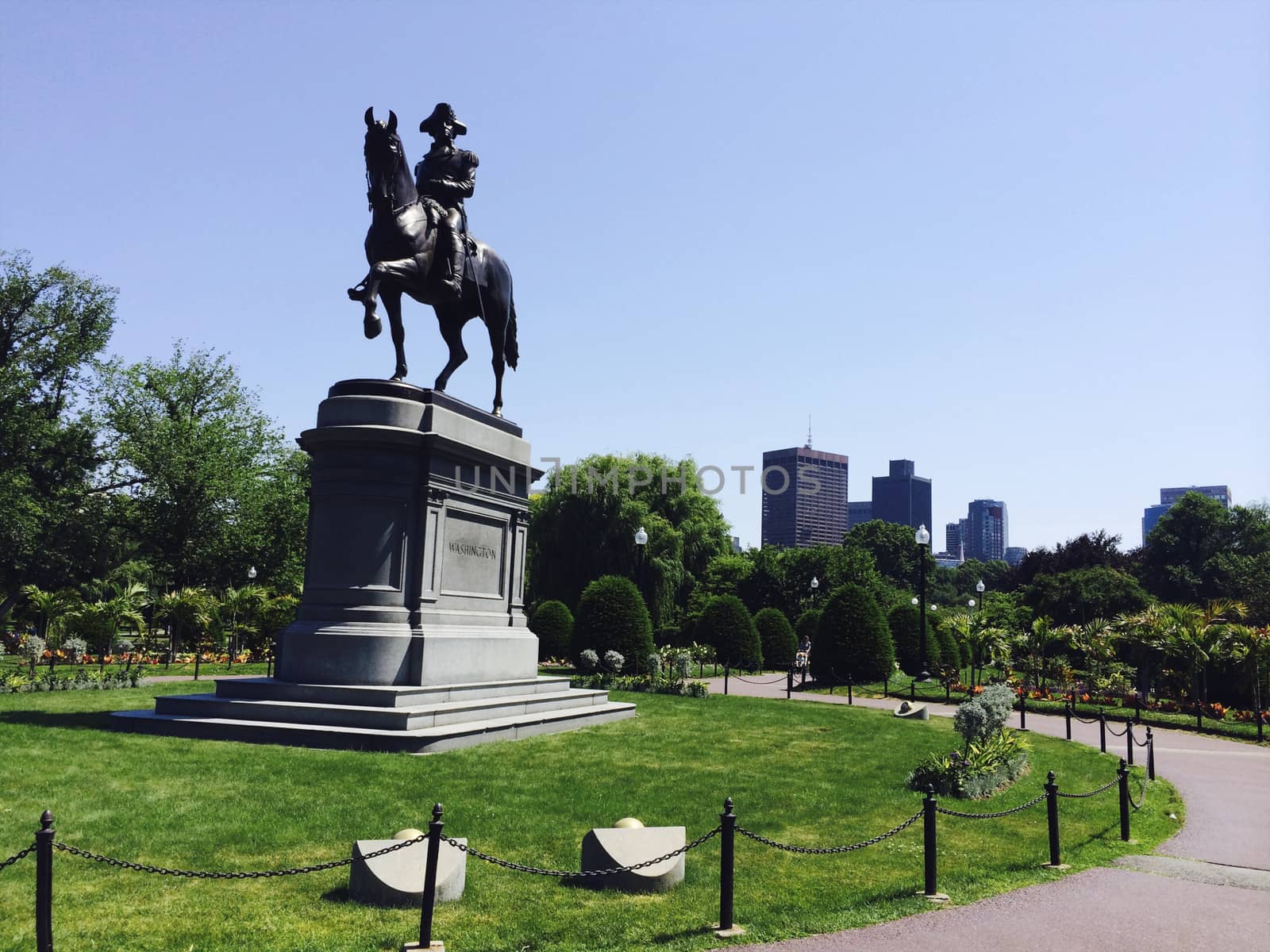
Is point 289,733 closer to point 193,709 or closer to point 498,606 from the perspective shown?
point 193,709

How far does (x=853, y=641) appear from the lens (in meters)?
33.5

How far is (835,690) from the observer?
1221 inches

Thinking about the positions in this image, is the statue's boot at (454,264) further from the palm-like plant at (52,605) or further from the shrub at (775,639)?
the shrub at (775,639)

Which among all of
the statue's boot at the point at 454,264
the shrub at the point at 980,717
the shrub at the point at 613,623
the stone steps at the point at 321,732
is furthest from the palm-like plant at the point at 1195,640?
the statue's boot at the point at 454,264

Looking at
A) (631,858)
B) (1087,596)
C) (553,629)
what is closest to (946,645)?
(553,629)

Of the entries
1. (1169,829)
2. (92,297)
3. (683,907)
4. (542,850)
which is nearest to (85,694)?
(542,850)

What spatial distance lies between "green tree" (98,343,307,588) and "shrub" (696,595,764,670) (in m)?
22.9

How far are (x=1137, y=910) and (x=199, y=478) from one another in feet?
Answer: 146

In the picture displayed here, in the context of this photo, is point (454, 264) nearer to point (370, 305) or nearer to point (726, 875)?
point (370, 305)

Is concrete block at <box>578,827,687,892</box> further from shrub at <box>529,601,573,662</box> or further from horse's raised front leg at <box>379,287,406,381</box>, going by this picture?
shrub at <box>529,601,573,662</box>

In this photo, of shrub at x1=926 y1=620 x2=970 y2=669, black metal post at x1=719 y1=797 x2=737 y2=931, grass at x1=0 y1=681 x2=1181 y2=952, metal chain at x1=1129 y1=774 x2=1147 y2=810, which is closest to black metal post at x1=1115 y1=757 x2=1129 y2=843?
grass at x1=0 y1=681 x2=1181 y2=952

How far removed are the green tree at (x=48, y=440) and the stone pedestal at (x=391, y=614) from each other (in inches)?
1279

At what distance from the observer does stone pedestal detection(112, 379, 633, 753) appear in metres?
13.5

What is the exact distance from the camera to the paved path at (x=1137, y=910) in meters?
6.89
